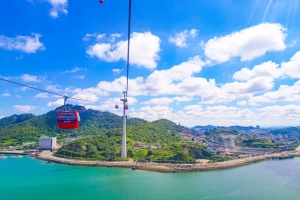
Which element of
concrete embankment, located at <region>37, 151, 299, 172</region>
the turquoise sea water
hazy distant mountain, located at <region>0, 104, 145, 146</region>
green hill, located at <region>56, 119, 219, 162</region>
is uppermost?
hazy distant mountain, located at <region>0, 104, 145, 146</region>

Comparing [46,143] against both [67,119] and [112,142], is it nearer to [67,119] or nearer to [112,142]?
[112,142]

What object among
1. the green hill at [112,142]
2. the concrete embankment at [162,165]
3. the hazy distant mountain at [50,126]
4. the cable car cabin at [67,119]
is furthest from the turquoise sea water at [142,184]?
the hazy distant mountain at [50,126]

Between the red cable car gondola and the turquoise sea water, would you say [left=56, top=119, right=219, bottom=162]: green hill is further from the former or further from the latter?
the red cable car gondola

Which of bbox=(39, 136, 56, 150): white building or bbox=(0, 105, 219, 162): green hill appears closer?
bbox=(0, 105, 219, 162): green hill

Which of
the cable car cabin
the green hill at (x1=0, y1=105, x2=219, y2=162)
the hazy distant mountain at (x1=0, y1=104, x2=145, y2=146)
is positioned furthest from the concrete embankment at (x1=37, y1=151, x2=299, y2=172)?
the cable car cabin

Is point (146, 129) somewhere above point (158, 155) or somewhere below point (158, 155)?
above

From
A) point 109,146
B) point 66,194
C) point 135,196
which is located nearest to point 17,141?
point 109,146

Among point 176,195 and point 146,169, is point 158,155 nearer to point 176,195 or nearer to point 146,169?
point 146,169

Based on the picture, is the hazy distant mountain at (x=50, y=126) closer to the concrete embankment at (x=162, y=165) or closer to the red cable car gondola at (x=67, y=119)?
the concrete embankment at (x=162, y=165)

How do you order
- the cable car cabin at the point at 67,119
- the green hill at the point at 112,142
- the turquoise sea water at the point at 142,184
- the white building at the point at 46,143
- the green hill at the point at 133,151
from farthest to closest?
1. the white building at the point at 46,143
2. the green hill at the point at 112,142
3. the green hill at the point at 133,151
4. the turquoise sea water at the point at 142,184
5. the cable car cabin at the point at 67,119
